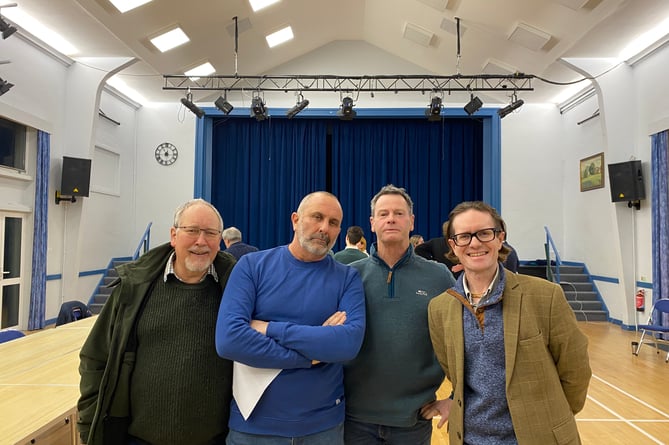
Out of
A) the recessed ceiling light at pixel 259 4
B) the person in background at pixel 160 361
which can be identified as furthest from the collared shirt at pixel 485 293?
the recessed ceiling light at pixel 259 4

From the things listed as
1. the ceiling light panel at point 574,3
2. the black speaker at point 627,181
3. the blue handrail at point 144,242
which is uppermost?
the ceiling light panel at point 574,3

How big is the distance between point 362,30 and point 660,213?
6804mm

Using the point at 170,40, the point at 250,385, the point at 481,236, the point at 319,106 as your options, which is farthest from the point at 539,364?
the point at 319,106

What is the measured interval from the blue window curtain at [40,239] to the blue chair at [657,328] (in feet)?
28.9

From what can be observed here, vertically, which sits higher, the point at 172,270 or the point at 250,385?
the point at 172,270

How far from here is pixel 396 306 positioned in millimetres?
1573

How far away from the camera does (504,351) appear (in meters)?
1.28

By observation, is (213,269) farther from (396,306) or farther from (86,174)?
(86,174)

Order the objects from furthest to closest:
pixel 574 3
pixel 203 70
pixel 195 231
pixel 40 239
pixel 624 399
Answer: pixel 203 70 → pixel 40 239 → pixel 574 3 → pixel 624 399 → pixel 195 231

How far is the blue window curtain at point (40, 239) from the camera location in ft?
21.4

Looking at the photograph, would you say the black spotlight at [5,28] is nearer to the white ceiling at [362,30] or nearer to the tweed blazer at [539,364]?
the white ceiling at [362,30]

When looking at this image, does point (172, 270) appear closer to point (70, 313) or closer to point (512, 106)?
point (70, 313)

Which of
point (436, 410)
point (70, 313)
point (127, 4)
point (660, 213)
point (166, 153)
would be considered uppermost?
point (127, 4)

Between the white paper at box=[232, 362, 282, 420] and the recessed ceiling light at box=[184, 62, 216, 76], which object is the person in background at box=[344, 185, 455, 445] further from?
the recessed ceiling light at box=[184, 62, 216, 76]
